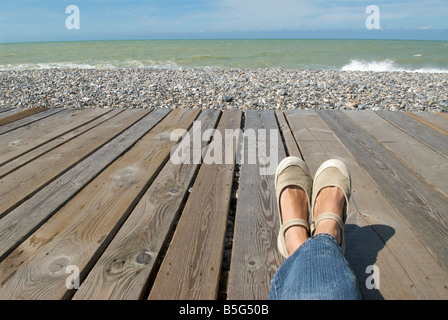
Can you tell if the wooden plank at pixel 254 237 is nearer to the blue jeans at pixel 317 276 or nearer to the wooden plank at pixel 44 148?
the blue jeans at pixel 317 276

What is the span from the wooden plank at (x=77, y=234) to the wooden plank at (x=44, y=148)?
599mm

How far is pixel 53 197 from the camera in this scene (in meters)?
1.63

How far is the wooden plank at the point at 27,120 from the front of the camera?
2.81 meters

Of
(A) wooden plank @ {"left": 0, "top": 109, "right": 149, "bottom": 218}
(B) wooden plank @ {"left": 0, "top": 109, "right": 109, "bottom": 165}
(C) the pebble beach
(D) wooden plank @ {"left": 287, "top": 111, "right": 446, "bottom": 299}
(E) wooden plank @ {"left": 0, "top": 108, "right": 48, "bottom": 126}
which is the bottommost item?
(D) wooden plank @ {"left": 287, "top": 111, "right": 446, "bottom": 299}

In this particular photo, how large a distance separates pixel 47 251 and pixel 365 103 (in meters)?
4.03

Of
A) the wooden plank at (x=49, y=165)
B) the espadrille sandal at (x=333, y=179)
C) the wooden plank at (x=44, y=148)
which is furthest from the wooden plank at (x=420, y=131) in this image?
the wooden plank at (x=44, y=148)

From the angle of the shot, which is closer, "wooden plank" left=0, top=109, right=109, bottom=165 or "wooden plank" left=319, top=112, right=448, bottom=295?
"wooden plank" left=319, top=112, right=448, bottom=295

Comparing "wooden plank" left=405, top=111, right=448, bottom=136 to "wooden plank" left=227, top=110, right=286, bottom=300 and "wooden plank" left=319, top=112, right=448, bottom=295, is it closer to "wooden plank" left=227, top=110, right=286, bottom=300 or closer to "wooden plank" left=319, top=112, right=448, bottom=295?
"wooden plank" left=319, top=112, right=448, bottom=295

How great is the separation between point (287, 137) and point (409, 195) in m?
1.06

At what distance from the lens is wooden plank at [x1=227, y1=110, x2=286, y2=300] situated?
1065 millimetres

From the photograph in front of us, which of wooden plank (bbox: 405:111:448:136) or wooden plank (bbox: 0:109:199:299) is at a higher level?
wooden plank (bbox: 405:111:448:136)

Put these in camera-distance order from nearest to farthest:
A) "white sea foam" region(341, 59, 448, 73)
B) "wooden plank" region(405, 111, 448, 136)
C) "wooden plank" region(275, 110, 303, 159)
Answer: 1. "wooden plank" region(275, 110, 303, 159)
2. "wooden plank" region(405, 111, 448, 136)
3. "white sea foam" region(341, 59, 448, 73)

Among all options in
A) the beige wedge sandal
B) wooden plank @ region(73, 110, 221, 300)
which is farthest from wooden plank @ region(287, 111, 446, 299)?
wooden plank @ region(73, 110, 221, 300)

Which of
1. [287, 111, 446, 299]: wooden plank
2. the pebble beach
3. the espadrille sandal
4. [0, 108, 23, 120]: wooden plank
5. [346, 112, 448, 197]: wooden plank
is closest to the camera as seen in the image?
[287, 111, 446, 299]: wooden plank
